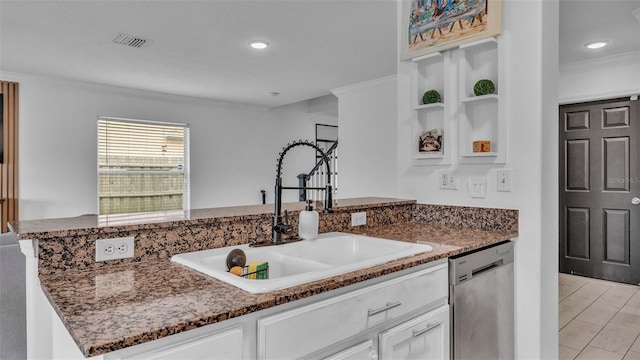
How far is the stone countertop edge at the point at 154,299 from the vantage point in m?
0.80

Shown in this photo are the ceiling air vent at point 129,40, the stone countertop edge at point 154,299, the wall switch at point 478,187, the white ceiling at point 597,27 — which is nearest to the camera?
the stone countertop edge at point 154,299

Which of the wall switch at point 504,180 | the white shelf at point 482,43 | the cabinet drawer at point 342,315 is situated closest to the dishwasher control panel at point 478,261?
the cabinet drawer at point 342,315

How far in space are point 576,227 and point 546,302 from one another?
2914 mm

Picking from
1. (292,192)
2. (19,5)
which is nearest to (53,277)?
(19,5)

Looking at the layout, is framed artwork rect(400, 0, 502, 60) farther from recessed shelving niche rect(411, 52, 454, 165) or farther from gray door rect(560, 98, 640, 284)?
gray door rect(560, 98, 640, 284)

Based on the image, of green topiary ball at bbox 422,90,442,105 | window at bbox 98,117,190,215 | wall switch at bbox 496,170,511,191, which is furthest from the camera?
window at bbox 98,117,190,215

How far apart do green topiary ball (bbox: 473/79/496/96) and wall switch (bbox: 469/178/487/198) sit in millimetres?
477

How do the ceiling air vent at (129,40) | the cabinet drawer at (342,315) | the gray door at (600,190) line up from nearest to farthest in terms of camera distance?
the cabinet drawer at (342,315) < the ceiling air vent at (129,40) < the gray door at (600,190)

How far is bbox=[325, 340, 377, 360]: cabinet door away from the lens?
3.79ft

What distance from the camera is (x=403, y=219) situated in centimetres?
246

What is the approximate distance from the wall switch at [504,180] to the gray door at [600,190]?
286 centimetres

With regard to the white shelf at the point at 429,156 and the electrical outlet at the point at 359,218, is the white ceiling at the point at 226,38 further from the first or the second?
the electrical outlet at the point at 359,218

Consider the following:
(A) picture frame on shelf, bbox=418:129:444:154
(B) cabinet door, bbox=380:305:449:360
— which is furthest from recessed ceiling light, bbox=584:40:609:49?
(B) cabinet door, bbox=380:305:449:360

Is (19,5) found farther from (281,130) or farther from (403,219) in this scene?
(281,130)
